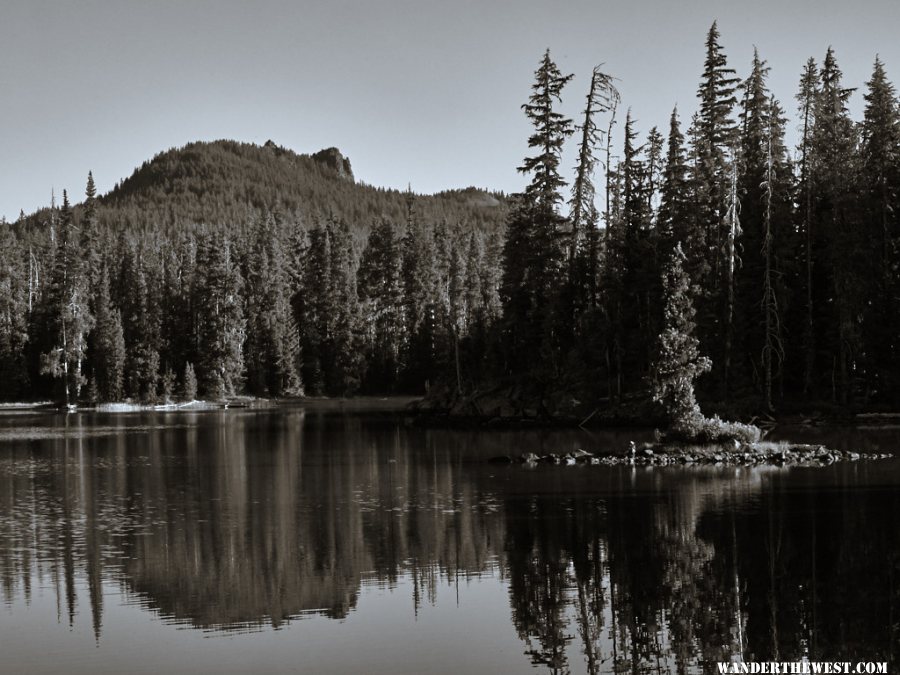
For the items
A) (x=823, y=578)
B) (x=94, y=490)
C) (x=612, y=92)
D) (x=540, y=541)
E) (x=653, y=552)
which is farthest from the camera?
(x=612, y=92)

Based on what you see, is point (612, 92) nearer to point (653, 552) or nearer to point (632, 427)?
point (632, 427)

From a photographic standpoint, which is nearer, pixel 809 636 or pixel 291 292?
pixel 809 636

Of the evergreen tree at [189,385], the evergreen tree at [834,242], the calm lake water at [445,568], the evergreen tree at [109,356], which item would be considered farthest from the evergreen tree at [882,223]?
the evergreen tree at [109,356]

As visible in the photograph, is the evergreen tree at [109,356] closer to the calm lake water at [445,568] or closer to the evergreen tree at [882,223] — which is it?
the calm lake water at [445,568]

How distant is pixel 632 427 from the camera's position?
52.2m

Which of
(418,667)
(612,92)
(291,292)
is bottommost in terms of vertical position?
(418,667)

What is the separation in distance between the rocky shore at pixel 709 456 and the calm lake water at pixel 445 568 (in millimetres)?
1604

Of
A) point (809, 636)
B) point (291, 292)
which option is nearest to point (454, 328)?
point (291, 292)

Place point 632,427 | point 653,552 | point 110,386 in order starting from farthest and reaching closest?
point 110,386
point 632,427
point 653,552

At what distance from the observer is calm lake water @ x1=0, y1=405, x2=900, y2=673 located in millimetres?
15133

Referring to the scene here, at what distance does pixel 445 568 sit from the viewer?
2067 centimetres

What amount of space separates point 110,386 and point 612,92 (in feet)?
185

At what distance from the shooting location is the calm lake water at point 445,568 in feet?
49.6

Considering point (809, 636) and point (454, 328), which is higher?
point (454, 328)
